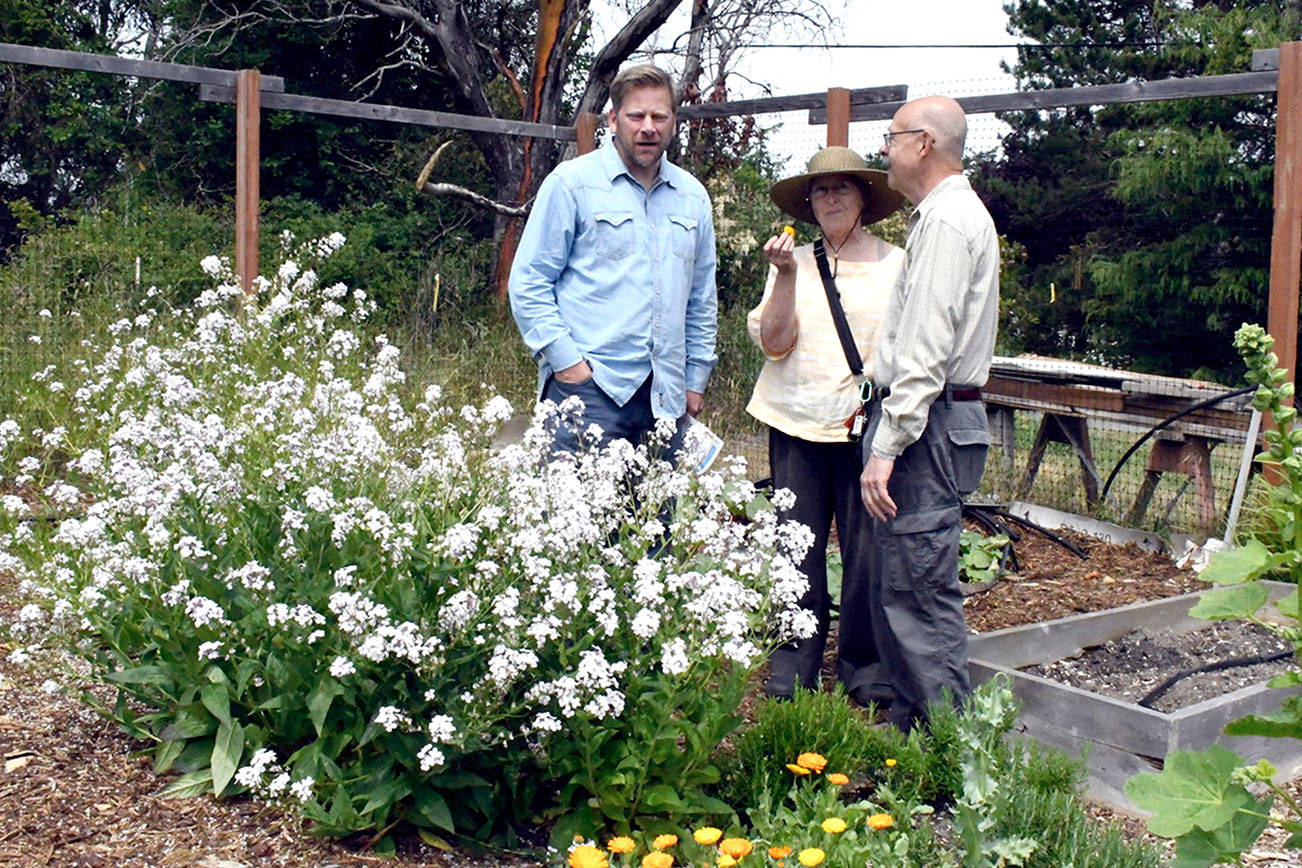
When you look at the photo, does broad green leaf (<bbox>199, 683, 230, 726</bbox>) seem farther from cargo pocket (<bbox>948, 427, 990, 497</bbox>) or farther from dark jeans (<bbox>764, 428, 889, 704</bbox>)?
cargo pocket (<bbox>948, 427, 990, 497</bbox>)

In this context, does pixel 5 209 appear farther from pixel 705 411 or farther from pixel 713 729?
pixel 713 729

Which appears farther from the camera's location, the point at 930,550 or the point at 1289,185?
the point at 1289,185

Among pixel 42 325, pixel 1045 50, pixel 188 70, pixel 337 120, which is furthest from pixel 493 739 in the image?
pixel 1045 50

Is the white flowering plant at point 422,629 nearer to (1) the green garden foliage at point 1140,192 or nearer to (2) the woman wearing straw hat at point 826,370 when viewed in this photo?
(2) the woman wearing straw hat at point 826,370

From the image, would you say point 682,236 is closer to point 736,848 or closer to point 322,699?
point 322,699

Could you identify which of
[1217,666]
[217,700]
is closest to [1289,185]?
[1217,666]

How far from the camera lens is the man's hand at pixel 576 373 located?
413 cm

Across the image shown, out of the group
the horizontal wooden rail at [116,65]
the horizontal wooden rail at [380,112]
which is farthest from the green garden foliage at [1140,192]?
the horizontal wooden rail at [116,65]

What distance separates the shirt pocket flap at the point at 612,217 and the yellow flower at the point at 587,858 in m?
2.28

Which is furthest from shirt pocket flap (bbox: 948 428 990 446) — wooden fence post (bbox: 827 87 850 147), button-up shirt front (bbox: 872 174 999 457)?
wooden fence post (bbox: 827 87 850 147)

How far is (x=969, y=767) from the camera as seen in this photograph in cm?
286

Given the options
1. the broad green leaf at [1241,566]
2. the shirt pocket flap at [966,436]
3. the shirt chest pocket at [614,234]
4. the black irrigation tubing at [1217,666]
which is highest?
the shirt chest pocket at [614,234]

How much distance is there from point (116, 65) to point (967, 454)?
5.96 meters

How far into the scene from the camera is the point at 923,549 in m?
3.74
